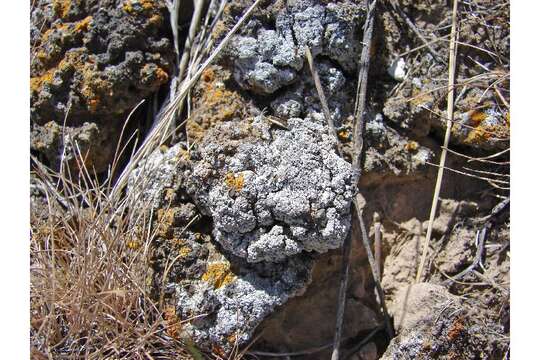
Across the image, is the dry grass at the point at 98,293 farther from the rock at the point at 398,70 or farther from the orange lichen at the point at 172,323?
the rock at the point at 398,70

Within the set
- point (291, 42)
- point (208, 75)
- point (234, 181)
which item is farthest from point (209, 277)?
point (291, 42)

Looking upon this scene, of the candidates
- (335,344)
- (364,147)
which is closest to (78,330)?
(335,344)

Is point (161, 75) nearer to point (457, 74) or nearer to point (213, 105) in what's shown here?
point (213, 105)

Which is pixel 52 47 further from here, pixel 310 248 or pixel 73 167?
pixel 310 248

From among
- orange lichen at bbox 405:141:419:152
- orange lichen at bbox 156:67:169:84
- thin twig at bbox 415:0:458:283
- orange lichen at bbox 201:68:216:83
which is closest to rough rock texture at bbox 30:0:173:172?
orange lichen at bbox 156:67:169:84

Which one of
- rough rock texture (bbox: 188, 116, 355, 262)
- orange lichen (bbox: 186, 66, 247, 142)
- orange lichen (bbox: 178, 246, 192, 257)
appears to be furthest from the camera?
orange lichen (bbox: 186, 66, 247, 142)

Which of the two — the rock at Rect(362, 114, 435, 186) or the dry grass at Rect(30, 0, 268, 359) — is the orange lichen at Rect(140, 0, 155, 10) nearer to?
the dry grass at Rect(30, 0, 268, 359)
